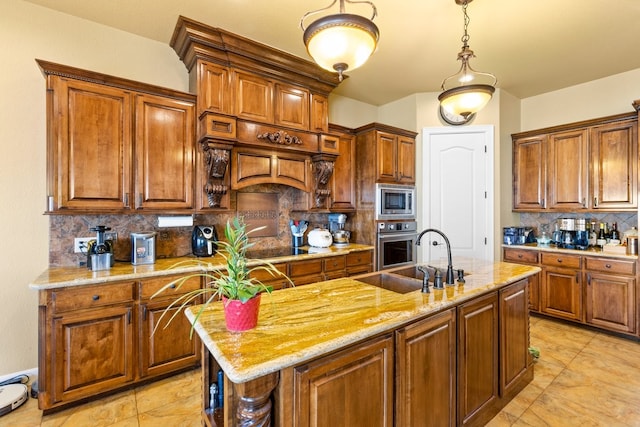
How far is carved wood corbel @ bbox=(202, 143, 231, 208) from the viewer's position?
107 inches

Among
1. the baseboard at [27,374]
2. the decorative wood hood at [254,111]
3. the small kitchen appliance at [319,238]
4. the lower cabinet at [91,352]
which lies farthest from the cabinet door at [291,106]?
the baseboard at [27,374]

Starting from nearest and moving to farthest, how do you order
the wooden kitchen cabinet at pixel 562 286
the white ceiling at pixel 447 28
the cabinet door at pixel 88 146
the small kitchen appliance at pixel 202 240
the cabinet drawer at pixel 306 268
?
the cabinet door at pixel 88 146 < the white ceiling at pixel 447 28 < the small kitchen appliance at pixel 202 240 < the cabinet drawer at pixel 306 268 < the wooden kitchen cabinet at pixel 562 286

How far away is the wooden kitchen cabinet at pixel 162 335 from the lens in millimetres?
2299

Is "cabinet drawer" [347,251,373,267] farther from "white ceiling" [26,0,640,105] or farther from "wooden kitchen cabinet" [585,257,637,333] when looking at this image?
"wooden kitchen cabinet" [585,257,637,333]

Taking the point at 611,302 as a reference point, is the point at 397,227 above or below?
above

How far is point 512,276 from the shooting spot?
205 cm

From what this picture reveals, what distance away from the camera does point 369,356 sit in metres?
1.28

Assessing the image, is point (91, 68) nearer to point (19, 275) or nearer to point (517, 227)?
point (19, 275)

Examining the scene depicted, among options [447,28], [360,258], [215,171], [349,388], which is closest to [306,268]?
[360,258]

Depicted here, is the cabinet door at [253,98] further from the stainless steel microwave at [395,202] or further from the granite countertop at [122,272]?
the stainless steel microwave at [395,202]

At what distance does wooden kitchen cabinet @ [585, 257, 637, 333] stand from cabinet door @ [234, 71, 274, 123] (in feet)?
12.8

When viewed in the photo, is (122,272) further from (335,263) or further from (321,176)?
(321,176)

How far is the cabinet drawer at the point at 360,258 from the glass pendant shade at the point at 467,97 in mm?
1896

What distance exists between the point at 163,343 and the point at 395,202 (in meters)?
2.95
